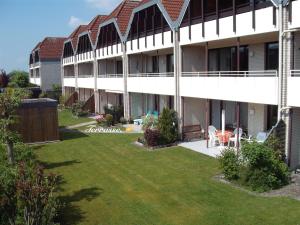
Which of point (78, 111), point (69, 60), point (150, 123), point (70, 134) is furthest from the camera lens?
point (69, 60)

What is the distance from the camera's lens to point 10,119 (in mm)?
17703

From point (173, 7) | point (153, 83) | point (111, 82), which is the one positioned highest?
point (173, 7)

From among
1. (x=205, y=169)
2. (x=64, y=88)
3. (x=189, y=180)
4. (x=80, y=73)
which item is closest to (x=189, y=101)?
(x=205, y=169)

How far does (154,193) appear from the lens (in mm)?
14758

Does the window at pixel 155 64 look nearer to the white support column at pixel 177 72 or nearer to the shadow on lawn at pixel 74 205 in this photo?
the white support column at pixel 177 72

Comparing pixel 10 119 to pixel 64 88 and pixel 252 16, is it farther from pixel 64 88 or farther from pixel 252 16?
pixel 64 88

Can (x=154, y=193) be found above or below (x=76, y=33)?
below

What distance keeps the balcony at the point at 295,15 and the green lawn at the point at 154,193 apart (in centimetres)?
693

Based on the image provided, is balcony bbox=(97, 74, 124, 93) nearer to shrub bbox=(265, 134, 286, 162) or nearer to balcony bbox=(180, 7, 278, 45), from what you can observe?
balcony bbox=(180, 7, 278, 45)

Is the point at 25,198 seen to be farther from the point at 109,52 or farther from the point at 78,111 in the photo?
the point at 78,111

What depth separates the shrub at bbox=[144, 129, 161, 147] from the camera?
Result: 914 inches

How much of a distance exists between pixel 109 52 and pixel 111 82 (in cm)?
306

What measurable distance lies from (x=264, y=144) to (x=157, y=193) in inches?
186

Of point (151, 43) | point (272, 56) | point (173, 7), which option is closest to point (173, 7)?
point (173, 7)
